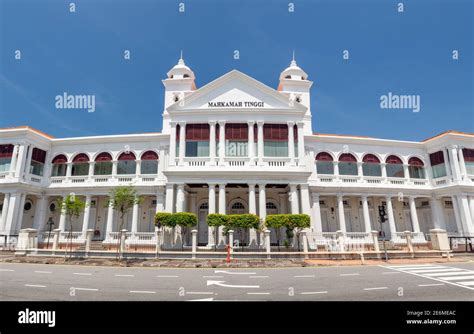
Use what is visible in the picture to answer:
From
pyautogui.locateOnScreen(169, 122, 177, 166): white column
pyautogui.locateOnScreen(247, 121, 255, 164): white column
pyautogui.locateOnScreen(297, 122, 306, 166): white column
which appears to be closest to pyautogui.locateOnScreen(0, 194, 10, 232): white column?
pyautogui.locateOnScreen(169, 122, 177, 166): white column

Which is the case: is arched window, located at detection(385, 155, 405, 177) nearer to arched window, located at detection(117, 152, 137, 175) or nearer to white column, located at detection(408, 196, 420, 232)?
white column, located at detection(408, 196, 420, 232)

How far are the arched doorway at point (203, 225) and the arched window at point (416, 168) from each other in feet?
76.3

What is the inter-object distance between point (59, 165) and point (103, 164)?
540 cm

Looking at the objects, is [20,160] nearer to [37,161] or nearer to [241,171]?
[37,161]

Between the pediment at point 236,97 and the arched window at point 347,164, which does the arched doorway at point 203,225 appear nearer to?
the pediment at point 236,97

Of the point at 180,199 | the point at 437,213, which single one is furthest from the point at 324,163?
the point at 180,199

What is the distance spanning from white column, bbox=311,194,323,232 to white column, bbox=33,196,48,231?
92.8 feet

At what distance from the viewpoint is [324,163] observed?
27.6m

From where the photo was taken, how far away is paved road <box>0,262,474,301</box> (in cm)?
770

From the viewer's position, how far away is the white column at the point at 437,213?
88.6 feet
